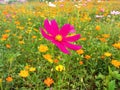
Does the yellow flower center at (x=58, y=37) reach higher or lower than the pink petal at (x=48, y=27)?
lower

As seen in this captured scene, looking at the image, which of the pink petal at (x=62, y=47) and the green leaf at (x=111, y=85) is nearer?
the pink petal at (x=62, y=47)

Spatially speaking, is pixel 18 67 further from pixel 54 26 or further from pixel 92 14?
pixel 92 14

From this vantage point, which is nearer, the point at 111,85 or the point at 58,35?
the point at 58,35

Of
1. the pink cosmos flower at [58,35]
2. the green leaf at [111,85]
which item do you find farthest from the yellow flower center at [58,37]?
the green leaf at [111,85]

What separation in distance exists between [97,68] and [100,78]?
Result: 0.15 meters

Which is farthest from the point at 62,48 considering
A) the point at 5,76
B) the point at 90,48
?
the point at 90,48

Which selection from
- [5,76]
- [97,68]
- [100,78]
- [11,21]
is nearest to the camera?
[5,76]

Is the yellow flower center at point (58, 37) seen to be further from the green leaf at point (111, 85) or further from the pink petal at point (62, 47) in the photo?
the green leaf at point (111, 85)

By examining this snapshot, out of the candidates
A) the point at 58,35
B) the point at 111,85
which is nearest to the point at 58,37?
the point at 58,35

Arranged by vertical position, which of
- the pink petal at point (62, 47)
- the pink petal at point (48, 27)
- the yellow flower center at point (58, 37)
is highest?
the pink petal at point (48, 27)

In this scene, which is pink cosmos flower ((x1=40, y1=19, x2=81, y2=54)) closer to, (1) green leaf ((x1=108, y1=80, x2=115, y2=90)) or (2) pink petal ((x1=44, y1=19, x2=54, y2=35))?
(2) pink petal ((x1=44, y1=19, x2=54, y2=35))

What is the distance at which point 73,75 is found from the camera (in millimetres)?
2152

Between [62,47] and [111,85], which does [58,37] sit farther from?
[111,85]

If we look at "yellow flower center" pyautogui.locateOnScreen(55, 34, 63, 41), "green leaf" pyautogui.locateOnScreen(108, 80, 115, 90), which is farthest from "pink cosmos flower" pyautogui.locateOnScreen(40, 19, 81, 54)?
"green leaf" pyautogui.locateOnScreen(108, 80, 115, 90)
